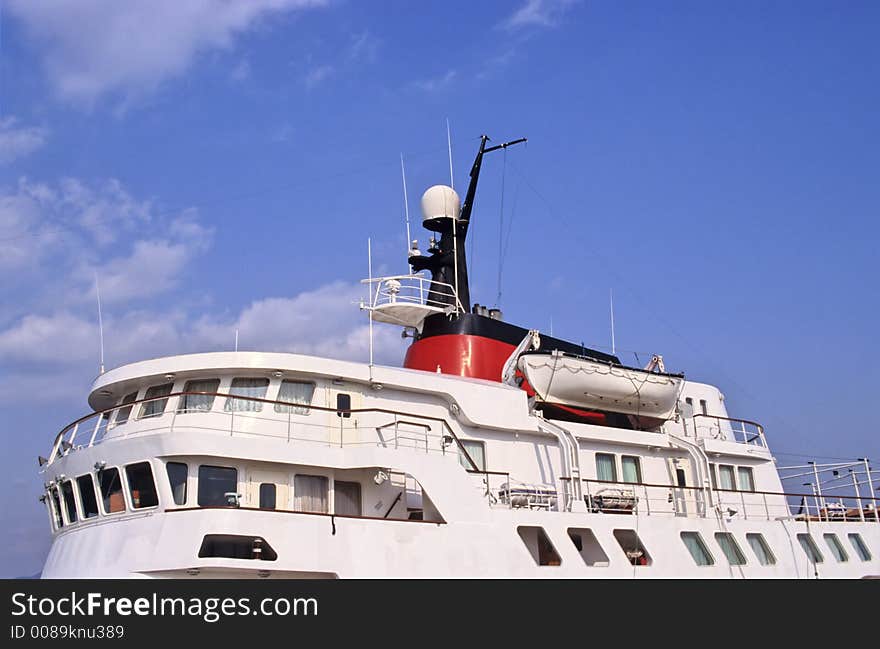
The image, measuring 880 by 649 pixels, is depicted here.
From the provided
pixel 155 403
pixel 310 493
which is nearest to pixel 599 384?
pixel 310 493

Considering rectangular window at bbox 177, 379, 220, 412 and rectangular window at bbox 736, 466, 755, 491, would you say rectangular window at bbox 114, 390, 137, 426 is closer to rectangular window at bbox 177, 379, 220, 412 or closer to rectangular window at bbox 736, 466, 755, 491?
rectangular window at bbox 177, 379, 220, 412

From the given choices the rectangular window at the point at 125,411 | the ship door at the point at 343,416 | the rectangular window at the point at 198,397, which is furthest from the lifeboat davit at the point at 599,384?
the rectangular window at the point at 125,411

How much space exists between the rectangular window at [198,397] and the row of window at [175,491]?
1413 millimetres

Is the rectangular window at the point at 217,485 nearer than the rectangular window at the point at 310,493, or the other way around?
the rectangular window at the point at 217,485

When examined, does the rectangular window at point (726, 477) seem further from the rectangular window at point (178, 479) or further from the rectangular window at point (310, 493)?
the rectangular window at point (178, 479)

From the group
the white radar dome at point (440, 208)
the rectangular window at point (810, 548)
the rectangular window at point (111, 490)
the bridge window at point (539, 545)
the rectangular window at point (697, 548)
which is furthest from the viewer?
the white radar dome at point (440, 208)

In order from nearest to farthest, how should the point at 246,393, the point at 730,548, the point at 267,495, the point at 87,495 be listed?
the point at 267,495, the point at 87,495, the point at 246,393, the point at 730,548

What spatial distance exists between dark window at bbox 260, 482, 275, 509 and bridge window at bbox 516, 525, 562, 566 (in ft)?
16.8

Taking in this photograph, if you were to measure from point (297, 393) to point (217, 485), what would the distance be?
9.01ft

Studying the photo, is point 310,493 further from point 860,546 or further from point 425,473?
point 860,546

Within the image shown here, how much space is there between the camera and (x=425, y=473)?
16766 millimetres

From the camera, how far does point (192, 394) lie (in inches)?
637

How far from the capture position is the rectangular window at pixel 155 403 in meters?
17.5
